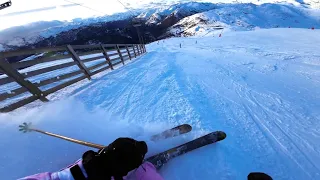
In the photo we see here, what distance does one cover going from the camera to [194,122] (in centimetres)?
404

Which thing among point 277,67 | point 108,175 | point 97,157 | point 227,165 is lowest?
point 277,67

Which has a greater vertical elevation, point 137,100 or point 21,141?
point 21,141

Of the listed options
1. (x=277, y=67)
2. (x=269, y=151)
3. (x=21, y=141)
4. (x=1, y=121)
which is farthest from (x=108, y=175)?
(x=277, y=67)

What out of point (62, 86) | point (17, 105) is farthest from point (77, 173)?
point (62, 86)

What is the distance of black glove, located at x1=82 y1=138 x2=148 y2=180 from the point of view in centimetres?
198

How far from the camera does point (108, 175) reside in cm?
201

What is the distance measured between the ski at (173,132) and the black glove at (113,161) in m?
1.45

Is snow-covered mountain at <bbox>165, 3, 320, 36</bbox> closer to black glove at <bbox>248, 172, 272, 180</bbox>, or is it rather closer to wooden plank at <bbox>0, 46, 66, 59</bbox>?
wooden plank at <bbox>0, 46, 66, 59</bbox>

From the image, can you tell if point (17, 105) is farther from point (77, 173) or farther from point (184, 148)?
point (184, 148)

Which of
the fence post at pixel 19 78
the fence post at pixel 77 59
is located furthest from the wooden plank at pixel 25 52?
the fence post at pixel 77 59

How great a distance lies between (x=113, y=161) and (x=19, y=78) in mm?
3816

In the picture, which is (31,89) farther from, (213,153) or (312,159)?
(312,159)

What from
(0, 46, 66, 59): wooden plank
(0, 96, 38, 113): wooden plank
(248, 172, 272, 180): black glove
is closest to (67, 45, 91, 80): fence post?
(0, 46, 66, 59): wooden plank

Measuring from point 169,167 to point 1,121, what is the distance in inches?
134
